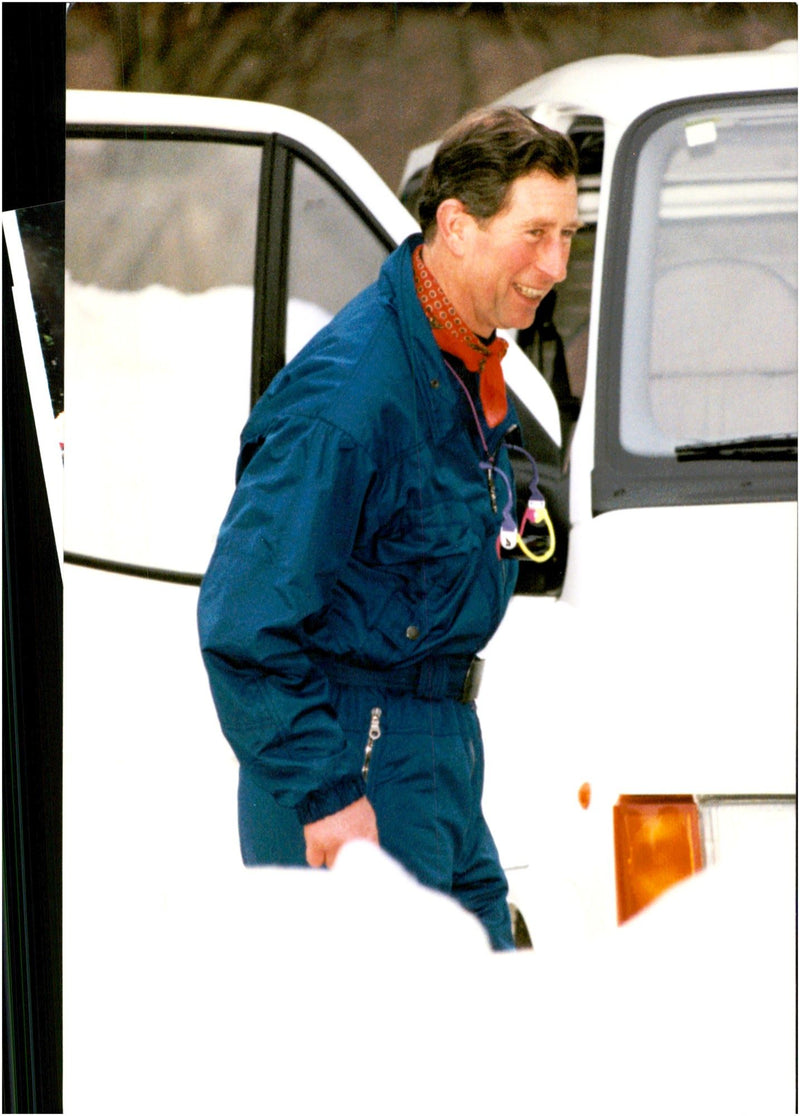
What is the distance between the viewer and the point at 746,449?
72.6 inches

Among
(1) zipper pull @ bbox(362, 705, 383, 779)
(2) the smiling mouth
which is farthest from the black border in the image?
(2) the smiling mouth

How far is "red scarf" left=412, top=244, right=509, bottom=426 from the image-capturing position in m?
1.77

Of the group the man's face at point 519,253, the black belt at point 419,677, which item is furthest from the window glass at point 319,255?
the black belt at point 419,677

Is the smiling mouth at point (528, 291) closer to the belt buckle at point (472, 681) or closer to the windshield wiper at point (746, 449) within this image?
the windshield wiper at point (746, 449)

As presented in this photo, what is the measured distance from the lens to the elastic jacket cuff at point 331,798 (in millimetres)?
1633

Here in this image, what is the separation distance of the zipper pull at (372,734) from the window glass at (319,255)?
Result: 1.93 ft

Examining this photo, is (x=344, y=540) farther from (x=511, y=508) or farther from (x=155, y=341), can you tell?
(x=155, y=341)

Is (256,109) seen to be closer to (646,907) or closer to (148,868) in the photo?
(148,868)

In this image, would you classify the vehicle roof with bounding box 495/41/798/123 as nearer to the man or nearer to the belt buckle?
the man

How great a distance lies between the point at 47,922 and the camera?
202 cm

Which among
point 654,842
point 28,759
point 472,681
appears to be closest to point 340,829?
point 472,681

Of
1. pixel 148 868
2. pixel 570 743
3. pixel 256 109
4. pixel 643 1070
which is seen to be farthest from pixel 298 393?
pixel 643 1070

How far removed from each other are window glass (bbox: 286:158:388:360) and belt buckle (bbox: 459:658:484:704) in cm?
57

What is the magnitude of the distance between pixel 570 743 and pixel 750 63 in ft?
3.58
